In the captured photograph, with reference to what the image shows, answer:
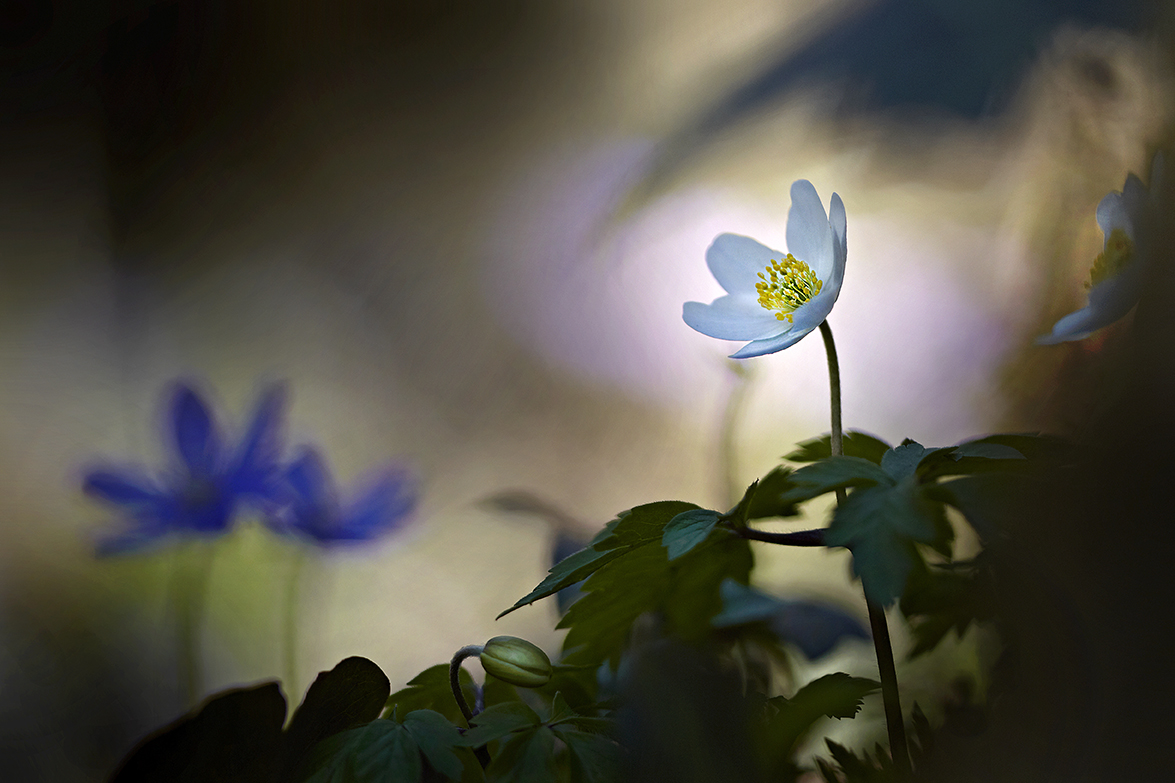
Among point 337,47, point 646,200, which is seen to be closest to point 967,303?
point 646,200

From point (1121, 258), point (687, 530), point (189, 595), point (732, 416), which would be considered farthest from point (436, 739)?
point (189, 595)

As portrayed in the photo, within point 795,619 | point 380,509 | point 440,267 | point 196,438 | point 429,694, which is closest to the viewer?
Result: point 429,694

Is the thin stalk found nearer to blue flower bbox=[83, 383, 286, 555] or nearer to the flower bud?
the flower bud

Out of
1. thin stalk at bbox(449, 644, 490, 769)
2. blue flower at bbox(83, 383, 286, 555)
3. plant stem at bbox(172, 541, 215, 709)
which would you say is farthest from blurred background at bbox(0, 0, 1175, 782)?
thin stalk at bbox(449, 644, 490, 769)

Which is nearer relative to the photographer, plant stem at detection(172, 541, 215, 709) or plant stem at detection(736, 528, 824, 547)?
plant stem at detection(736, 528, 824, 547)

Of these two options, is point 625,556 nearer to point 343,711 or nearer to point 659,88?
point 343,711

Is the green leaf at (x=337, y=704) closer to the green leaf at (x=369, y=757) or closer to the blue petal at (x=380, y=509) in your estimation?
the green leaf at (x=369, y=757)

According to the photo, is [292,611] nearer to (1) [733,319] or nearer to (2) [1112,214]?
(1) [733,319]
